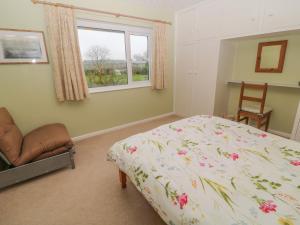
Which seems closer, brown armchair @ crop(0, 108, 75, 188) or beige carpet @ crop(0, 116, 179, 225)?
beige carpet @ crop(0, 116, 179, 225)

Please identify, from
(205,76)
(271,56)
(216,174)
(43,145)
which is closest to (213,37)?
(205,76)

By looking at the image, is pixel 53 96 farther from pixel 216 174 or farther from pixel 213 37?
pixel 213 37

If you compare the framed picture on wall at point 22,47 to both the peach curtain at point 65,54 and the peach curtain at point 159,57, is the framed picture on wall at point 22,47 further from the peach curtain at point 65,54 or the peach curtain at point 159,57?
the peach curtain at point 159,57

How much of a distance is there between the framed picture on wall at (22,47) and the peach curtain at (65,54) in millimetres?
142

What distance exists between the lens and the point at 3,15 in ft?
6.55

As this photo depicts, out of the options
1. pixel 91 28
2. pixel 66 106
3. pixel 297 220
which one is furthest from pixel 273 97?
pixel 66 106

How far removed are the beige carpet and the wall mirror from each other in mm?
2927

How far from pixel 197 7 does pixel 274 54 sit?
162 cm

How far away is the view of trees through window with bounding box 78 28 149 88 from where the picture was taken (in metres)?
2.80

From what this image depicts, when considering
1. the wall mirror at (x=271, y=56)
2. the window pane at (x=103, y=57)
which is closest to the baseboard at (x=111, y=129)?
the window pane at (x=103, y=57)

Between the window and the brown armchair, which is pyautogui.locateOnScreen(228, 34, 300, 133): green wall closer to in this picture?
the window

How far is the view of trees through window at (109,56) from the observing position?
110 inches

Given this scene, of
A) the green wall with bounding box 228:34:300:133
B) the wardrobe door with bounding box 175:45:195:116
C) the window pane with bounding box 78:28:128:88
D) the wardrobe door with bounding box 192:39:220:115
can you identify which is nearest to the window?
the window pane with bounding box 78:28:128:88

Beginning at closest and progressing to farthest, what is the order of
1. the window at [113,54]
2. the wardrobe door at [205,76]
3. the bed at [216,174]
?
the bed at [216,174] < the window at [113,54] < the wardrobe door at [205,76]
